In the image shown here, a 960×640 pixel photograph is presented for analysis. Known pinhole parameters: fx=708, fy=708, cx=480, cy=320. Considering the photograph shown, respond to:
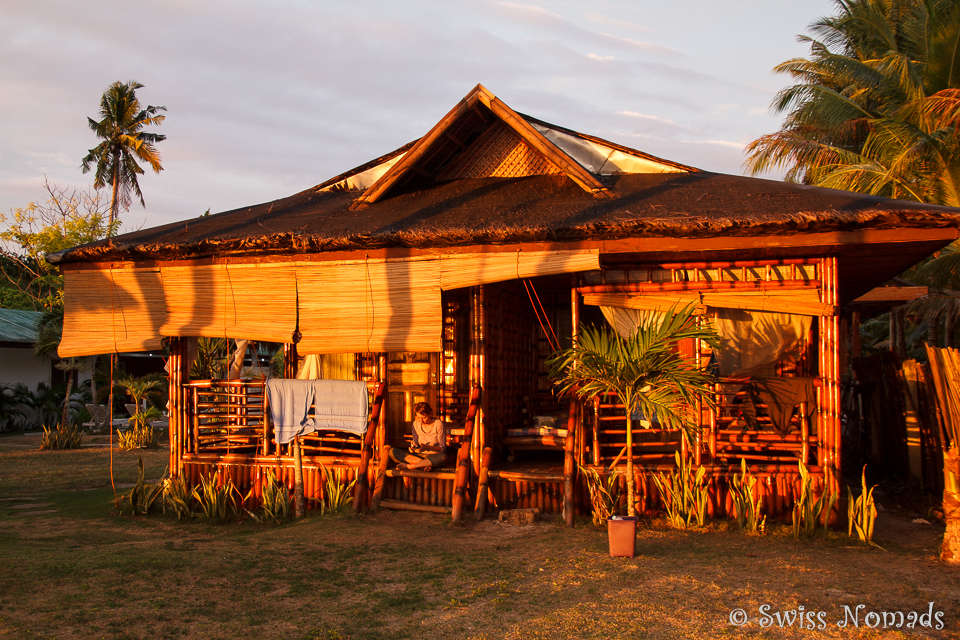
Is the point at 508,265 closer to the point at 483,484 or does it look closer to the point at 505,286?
the point at 505,286

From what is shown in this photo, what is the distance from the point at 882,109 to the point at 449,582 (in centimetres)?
1972

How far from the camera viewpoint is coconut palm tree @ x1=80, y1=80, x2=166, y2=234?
106 feet

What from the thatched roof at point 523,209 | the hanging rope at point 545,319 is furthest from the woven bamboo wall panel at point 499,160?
the hanging rope at point 545,319

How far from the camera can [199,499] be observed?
8969 millimetres

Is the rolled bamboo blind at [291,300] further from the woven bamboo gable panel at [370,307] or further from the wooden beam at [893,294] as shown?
the wooden beam at [893,294]

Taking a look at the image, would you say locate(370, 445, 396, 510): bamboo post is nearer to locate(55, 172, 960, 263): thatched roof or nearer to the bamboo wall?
the bamboo wall

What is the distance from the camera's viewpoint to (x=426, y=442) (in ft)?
29.6

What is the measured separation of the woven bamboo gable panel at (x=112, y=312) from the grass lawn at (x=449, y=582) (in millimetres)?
2373

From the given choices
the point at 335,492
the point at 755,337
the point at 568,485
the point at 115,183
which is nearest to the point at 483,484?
the point at 568,485

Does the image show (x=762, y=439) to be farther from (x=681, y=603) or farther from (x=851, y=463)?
(x=851, y=463)

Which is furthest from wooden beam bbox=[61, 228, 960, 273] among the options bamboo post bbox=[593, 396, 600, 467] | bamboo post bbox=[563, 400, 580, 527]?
bamboo post bbox=[563, 400, 580, 527]

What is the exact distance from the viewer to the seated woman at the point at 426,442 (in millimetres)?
8875

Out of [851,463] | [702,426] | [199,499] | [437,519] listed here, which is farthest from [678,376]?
[851,463]

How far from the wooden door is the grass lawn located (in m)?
2.84
